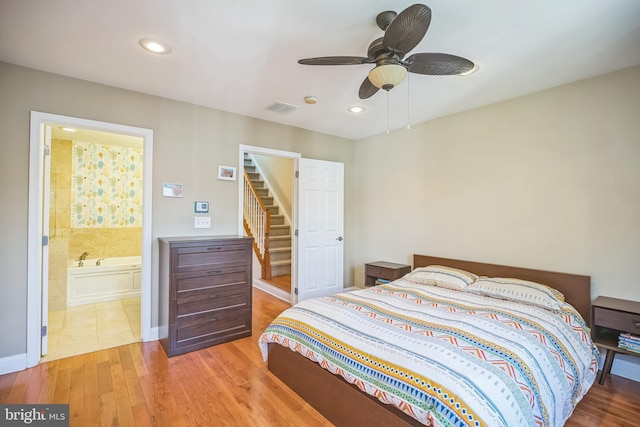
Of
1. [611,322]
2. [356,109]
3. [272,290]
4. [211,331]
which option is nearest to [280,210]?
[272,290]

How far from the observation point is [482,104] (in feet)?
10.9

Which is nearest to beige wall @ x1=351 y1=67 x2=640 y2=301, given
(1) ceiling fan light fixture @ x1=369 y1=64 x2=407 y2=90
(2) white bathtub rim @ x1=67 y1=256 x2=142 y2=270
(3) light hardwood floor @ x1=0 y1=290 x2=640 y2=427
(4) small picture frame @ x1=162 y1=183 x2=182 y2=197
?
(3) light hardwood floor @ x1=0 y1=290 x2=640 y2=427

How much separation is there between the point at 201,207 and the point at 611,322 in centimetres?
386

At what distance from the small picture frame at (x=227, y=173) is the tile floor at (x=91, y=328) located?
1.96m

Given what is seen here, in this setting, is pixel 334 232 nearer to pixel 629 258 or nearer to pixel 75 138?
pixel 629 258

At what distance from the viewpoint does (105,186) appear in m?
5.01

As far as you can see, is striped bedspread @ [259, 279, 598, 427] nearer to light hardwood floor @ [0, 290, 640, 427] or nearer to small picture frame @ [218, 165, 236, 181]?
light hardwood floor @ [0, 290, 640, 427]

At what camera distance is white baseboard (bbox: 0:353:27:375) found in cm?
243

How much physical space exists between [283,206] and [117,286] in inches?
127

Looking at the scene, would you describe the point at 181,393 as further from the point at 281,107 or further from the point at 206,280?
the point at 281,107

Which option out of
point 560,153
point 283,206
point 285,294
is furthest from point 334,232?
point 560,153

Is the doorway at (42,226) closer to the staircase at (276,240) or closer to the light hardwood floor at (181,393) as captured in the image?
the light hardwood floor at (181,393)

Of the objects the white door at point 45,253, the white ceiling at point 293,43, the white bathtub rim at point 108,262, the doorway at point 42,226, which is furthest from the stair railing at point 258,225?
the white door at point 45,253

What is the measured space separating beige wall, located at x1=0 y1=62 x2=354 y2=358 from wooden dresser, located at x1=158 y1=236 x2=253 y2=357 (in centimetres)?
45
